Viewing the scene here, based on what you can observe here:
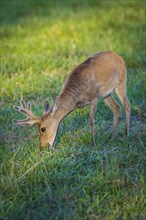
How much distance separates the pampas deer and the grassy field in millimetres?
235

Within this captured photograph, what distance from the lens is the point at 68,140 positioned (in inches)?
266

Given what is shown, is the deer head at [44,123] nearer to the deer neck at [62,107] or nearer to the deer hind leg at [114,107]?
the deer neck at [62,107]

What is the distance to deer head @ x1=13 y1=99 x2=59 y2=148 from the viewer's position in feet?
20.8

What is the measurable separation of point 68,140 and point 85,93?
1.98 feet

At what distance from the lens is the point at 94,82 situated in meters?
6.83

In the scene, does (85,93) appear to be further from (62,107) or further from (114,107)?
(114,107)

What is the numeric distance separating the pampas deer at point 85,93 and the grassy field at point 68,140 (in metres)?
0.23

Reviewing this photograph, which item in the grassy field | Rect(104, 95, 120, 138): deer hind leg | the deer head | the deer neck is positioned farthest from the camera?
Rect(104, 95, 120, 138): deer hind leg

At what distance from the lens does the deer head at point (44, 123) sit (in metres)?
6.33

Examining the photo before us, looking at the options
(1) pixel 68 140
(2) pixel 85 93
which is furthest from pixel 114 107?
(1) pixel 68 140

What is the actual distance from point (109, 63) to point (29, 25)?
225 inches

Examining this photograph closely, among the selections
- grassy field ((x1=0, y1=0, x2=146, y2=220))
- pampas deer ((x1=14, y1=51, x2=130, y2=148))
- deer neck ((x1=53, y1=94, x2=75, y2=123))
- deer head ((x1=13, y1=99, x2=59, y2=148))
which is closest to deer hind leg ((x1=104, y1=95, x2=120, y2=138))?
pampas deer ((x1=14, y1=51, x2=130, y2=148))

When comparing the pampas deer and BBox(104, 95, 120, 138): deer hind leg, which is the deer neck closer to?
the pampas deer

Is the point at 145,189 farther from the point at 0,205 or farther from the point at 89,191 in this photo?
the point at 0,205
